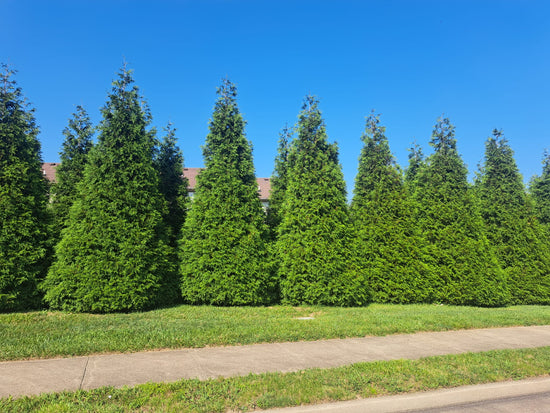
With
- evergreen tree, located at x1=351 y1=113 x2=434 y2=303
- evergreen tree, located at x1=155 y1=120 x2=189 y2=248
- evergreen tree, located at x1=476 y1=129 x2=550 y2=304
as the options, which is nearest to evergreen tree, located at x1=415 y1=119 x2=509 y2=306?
evergreen tree, located at x1=351 y1=113 x2=434 y2=303

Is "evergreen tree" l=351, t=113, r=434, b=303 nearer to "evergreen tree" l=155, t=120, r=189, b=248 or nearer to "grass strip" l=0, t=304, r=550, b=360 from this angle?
"grass strip" l=0, t=304, r=550, b=360

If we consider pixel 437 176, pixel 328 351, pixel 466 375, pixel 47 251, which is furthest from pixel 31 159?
pixel 437 176

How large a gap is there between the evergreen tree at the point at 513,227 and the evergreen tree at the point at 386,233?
3549mm

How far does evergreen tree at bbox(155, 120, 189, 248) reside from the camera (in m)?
10.8

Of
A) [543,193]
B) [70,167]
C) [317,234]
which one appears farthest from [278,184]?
[543,193]

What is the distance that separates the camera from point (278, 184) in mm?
12688

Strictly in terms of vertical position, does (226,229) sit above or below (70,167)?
below

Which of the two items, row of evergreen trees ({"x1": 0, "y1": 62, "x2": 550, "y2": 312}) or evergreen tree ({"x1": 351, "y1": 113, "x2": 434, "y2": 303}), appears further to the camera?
evergreen tree ({"x1": 351, "y1": 113, "x2": 434, "y2": 303})

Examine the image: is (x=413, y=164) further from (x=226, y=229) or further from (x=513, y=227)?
(x=226, y=229)

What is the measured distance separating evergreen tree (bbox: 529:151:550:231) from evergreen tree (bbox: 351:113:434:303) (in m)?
6.56

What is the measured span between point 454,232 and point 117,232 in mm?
10142

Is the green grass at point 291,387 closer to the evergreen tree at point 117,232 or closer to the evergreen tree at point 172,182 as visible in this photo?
the evergreen tree at point 117,232

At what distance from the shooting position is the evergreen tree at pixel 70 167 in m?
9.82

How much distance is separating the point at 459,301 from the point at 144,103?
1138 centimetres
